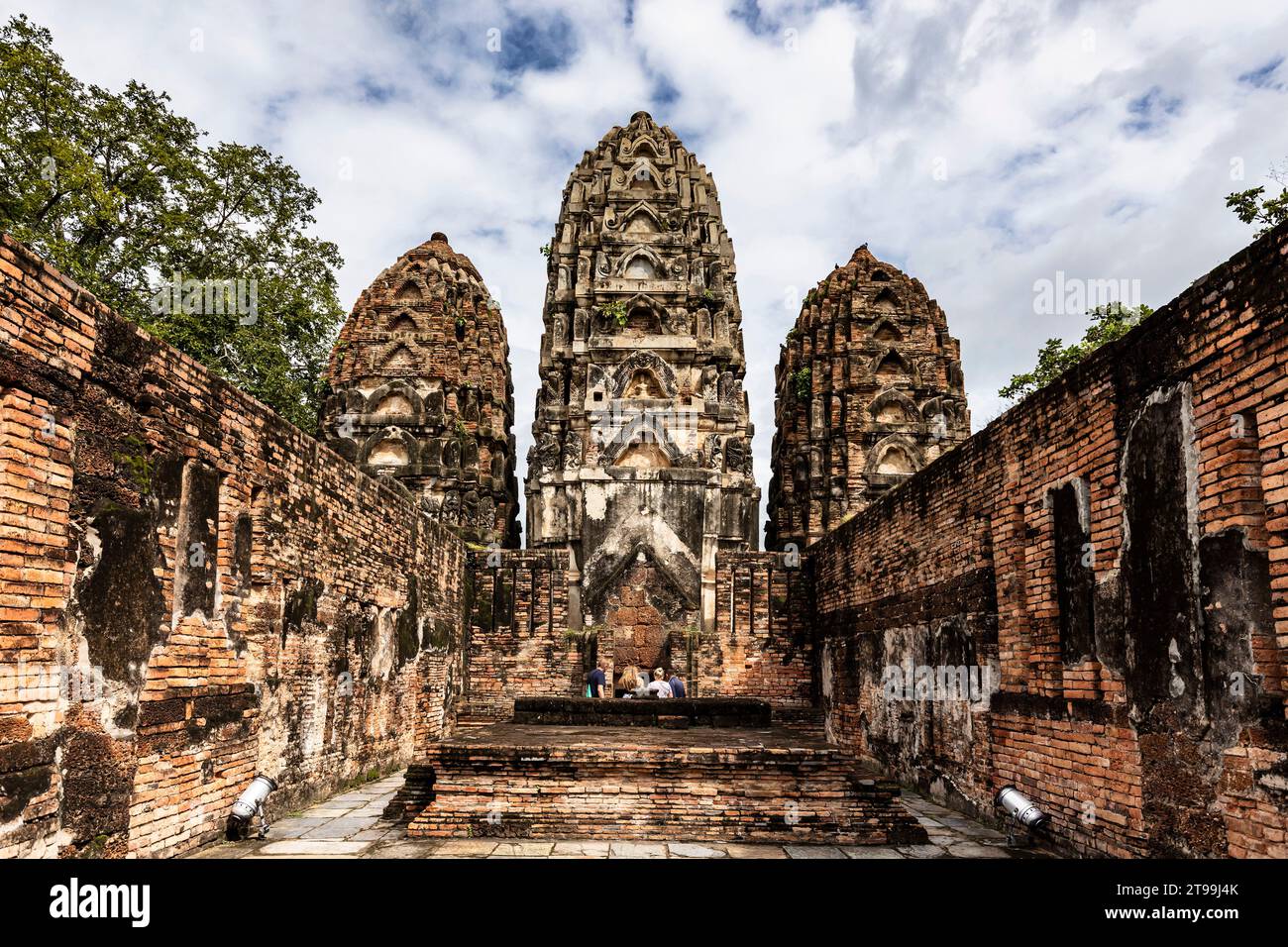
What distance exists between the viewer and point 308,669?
941cm

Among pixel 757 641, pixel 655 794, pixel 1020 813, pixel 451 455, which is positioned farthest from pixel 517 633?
pixel 1020 813

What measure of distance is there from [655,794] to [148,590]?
14.4ft

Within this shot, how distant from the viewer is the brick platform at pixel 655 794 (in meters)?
7.79

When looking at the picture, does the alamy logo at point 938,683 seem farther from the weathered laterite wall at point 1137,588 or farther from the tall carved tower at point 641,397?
the tall carved tower at point 641,397

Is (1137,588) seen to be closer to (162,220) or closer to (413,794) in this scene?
(413,794)

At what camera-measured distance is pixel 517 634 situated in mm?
17141

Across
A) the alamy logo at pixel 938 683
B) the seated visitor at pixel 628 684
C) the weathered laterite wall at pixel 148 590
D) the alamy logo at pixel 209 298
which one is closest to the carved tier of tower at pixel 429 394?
the alamy logo at pixel 209 298

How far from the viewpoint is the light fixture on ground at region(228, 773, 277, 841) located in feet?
24.5

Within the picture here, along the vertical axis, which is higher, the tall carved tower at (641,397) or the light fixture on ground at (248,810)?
the tall carved tower at (641,397)

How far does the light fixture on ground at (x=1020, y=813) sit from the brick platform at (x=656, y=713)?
303 centimetres

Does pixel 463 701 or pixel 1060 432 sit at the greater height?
pixel 1060 432

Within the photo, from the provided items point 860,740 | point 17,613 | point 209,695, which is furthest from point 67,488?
point 860,740

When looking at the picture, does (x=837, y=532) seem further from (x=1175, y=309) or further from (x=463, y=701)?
(x=1175, y=309)

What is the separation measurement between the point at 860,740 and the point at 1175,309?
8637mm
